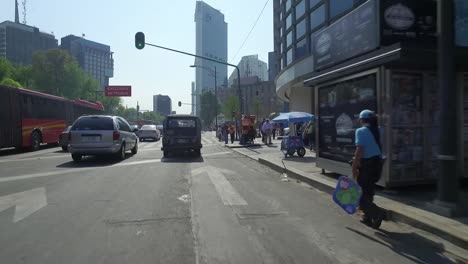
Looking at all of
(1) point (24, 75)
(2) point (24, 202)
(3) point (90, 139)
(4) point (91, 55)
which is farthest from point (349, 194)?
(4) point (91, 55)

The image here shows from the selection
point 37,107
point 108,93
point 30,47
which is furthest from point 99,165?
point 30,47

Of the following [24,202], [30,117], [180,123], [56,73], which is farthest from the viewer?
[56,73]

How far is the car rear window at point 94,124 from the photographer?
16531mm

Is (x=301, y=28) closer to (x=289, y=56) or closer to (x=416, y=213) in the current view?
(x=289, y=56)

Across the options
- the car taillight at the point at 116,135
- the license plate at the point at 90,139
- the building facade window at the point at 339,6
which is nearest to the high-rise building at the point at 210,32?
the building facade window at the point at 339,6

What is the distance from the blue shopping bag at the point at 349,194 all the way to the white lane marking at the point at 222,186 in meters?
2.23

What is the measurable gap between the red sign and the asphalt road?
6132 cm

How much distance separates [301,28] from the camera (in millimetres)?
42375

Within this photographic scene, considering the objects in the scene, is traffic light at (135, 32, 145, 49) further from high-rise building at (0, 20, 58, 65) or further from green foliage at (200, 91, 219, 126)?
green foliage at (200, 91, 219, 126)

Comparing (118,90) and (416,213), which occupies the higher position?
(118,90)

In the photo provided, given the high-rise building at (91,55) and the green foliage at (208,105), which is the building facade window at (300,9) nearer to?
the green foliage at (208,105)

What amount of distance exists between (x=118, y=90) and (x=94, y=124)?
186 ft

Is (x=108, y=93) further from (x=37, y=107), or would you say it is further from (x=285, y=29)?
(x=37, y=107)

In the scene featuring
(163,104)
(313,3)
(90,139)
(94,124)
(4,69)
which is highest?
(313,3)
